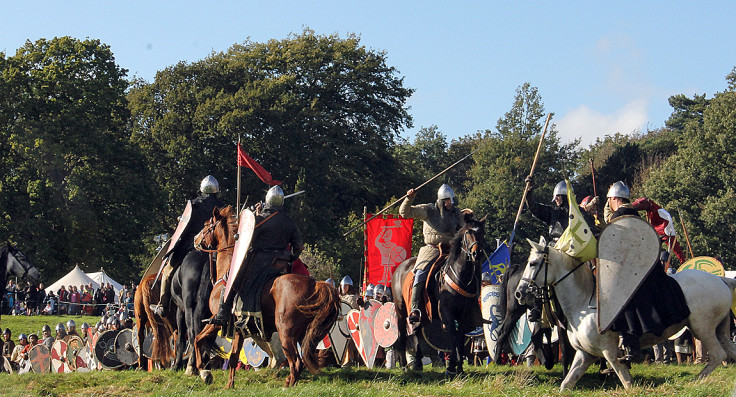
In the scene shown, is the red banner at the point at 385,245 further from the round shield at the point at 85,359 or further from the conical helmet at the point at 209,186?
the round shield at the point at 85,359

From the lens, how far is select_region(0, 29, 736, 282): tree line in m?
36.7

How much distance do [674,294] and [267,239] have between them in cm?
520

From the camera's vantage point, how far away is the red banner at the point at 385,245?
56.9ft

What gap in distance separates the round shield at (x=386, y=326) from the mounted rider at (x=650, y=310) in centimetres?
426

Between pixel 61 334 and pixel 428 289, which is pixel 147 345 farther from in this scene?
pixel 428 289

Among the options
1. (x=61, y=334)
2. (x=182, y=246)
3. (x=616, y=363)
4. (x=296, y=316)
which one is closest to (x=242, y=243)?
(x=296, y=316)

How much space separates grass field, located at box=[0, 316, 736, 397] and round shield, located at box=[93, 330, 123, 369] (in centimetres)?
209

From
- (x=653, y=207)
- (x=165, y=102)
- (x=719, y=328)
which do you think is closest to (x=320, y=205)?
(x=165, y=102)

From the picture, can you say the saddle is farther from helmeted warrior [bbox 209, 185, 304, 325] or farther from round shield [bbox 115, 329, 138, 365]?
round shield [bbox 115, 329, 138, 365]

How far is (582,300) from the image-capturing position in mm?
9977

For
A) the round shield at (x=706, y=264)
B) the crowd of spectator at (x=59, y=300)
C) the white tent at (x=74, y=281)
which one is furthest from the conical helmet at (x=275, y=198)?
the white tent at (x=74, y=281)

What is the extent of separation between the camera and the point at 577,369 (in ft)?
31.9

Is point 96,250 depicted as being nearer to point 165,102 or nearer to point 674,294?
point 165,102

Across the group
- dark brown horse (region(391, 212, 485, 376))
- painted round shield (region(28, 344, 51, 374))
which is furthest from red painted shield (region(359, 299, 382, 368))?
painted round shield (region(28, 344, 51, 374))
